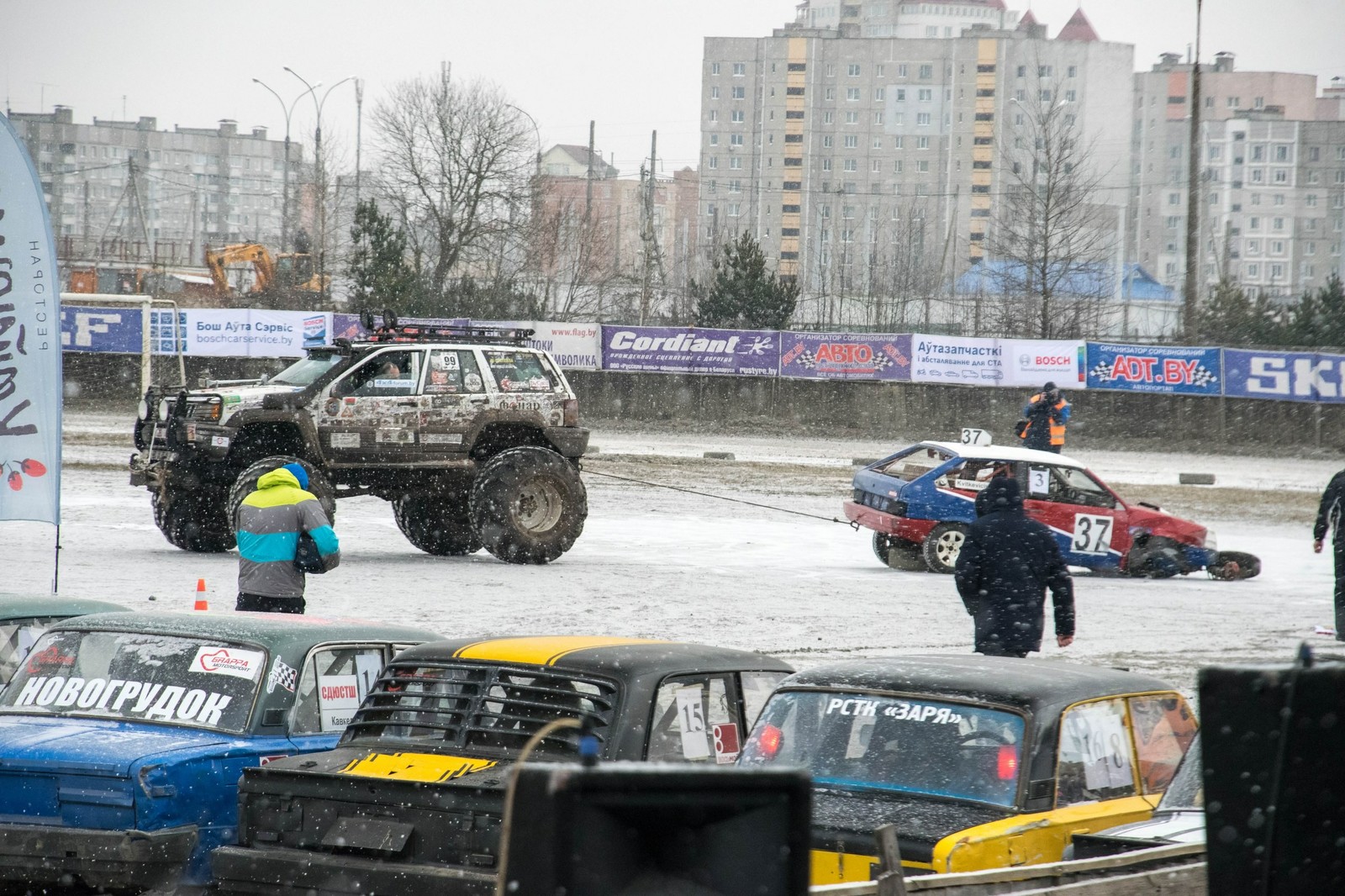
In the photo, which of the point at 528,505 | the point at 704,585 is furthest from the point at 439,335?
the point at 704,585

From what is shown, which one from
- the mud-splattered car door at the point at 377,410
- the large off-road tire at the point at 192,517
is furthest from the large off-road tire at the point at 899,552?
the large off-road tire at the point at 192,517

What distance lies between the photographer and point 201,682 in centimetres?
672

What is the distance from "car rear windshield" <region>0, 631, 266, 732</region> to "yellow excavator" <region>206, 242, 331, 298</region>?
4149 centimetres

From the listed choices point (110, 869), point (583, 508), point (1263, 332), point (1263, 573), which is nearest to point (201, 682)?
point (110, 869)

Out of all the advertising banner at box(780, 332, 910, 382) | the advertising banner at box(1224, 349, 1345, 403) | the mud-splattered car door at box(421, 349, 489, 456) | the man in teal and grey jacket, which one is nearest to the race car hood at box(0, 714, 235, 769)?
the man in teal and grey jacket

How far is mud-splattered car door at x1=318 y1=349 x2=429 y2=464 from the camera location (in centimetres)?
1631

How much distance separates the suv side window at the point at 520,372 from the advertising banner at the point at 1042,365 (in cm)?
A: 2170

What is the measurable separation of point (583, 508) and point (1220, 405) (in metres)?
24.3

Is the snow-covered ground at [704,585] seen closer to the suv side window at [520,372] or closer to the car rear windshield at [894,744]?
the suv side window at [520,372]

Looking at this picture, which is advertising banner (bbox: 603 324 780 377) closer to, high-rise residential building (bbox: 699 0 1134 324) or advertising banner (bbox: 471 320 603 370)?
advertising banner (bbox: 471 320 603 370)

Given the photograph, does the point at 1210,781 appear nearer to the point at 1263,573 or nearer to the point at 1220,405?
the point at 1263,573

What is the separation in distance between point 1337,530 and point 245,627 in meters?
9.67

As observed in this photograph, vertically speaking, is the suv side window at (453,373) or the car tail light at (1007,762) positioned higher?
the suv side window at (453,373)

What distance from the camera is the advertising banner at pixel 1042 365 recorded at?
122 feet
